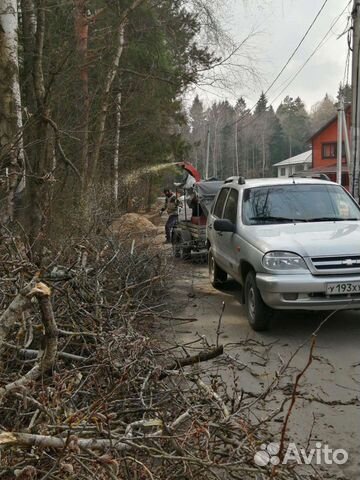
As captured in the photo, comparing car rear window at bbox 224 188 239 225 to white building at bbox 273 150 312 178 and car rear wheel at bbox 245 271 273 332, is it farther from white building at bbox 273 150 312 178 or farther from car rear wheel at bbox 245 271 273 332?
white building at bbox 273 150 312 178

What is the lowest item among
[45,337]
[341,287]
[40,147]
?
[341,287]

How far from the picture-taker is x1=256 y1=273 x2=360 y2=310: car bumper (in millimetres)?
5926

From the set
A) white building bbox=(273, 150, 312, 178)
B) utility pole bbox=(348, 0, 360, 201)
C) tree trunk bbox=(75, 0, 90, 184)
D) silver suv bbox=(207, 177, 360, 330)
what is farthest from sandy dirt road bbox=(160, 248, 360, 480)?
white building bbox=(273, 150, 312, 178)

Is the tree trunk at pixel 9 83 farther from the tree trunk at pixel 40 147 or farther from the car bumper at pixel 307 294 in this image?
the car bumper at pixel 307 294

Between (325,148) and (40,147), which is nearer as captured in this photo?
(40,147)

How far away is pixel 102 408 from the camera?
9.64ft

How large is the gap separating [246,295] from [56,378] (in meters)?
3.95

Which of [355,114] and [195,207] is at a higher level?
[355,114]

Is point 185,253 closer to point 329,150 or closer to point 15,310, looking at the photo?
point 15,310

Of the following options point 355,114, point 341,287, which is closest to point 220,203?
point 341,287

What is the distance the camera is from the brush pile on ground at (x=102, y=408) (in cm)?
246

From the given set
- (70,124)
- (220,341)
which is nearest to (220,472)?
(220,341)

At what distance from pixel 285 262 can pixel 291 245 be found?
23 centimetres

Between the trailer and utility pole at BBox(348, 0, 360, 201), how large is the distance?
3.23 metres
